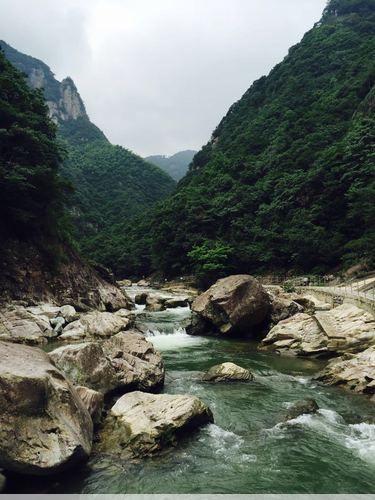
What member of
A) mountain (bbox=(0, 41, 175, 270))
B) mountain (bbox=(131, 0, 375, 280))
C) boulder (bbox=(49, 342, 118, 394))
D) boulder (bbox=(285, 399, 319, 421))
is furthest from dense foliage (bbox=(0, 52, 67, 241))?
mountain (bbox=(0, 41, 175, 270))

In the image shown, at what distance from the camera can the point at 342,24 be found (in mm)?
103438

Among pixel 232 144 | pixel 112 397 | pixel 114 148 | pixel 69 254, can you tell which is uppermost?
pixel 114 148

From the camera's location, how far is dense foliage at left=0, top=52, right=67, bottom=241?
25.5m

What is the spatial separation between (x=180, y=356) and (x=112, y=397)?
7882 millimetres

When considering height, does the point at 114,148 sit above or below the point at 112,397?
above

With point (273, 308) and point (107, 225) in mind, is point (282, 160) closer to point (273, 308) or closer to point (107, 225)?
point (273, 308)

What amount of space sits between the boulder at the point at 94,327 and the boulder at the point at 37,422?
1151 cm

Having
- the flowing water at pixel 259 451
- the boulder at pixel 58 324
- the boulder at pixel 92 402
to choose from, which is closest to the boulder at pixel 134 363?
the flowing water at pixel 259 451

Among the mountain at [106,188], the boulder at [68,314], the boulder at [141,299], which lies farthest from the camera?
the mountain at [106,188]

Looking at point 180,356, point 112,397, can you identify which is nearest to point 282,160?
point 180,356

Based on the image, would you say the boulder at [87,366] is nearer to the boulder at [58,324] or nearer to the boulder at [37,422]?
the boulder at [37,422]

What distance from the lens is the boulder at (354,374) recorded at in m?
13.2

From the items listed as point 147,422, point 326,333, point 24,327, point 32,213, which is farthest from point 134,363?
point 32,213

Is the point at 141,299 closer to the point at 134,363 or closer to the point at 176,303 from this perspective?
the point at 176,303
